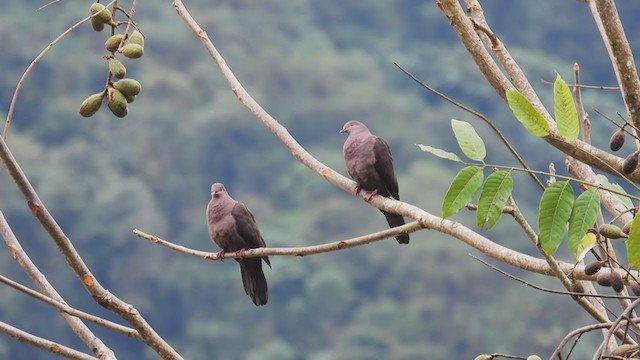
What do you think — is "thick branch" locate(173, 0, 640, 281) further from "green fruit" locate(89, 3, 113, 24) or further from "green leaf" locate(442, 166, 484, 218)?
"green fruit" locate(89, 3, 113, 24)

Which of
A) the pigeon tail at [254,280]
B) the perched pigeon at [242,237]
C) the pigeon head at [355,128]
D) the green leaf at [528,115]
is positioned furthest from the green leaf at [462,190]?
the pigeon head at [355,128]

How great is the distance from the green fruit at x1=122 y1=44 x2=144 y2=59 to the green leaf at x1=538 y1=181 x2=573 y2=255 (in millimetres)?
1041

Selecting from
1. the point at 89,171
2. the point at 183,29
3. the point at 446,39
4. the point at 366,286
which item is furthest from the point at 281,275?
the point at 446,39

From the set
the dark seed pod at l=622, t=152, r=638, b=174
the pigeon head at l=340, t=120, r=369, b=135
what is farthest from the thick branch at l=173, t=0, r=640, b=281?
the pigeon head at l=340, t=120, r=369, b=135

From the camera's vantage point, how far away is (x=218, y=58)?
3.76 metres

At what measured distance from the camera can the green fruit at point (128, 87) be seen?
2.87 m

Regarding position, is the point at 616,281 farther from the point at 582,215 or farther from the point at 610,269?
the point at 582,215

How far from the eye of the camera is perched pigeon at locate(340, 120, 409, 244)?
5.98 m

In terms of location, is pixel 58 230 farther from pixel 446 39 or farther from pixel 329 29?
pixel 329 29

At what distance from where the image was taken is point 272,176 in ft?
172

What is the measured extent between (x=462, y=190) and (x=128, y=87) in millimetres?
864

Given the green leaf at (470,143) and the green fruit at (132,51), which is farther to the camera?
the green fruit at (132,51)

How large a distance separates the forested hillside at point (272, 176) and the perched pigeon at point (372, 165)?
1110 inches

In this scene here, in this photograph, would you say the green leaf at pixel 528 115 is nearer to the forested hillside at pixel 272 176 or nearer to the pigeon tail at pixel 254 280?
the pigeon tail at pixel 254 280
